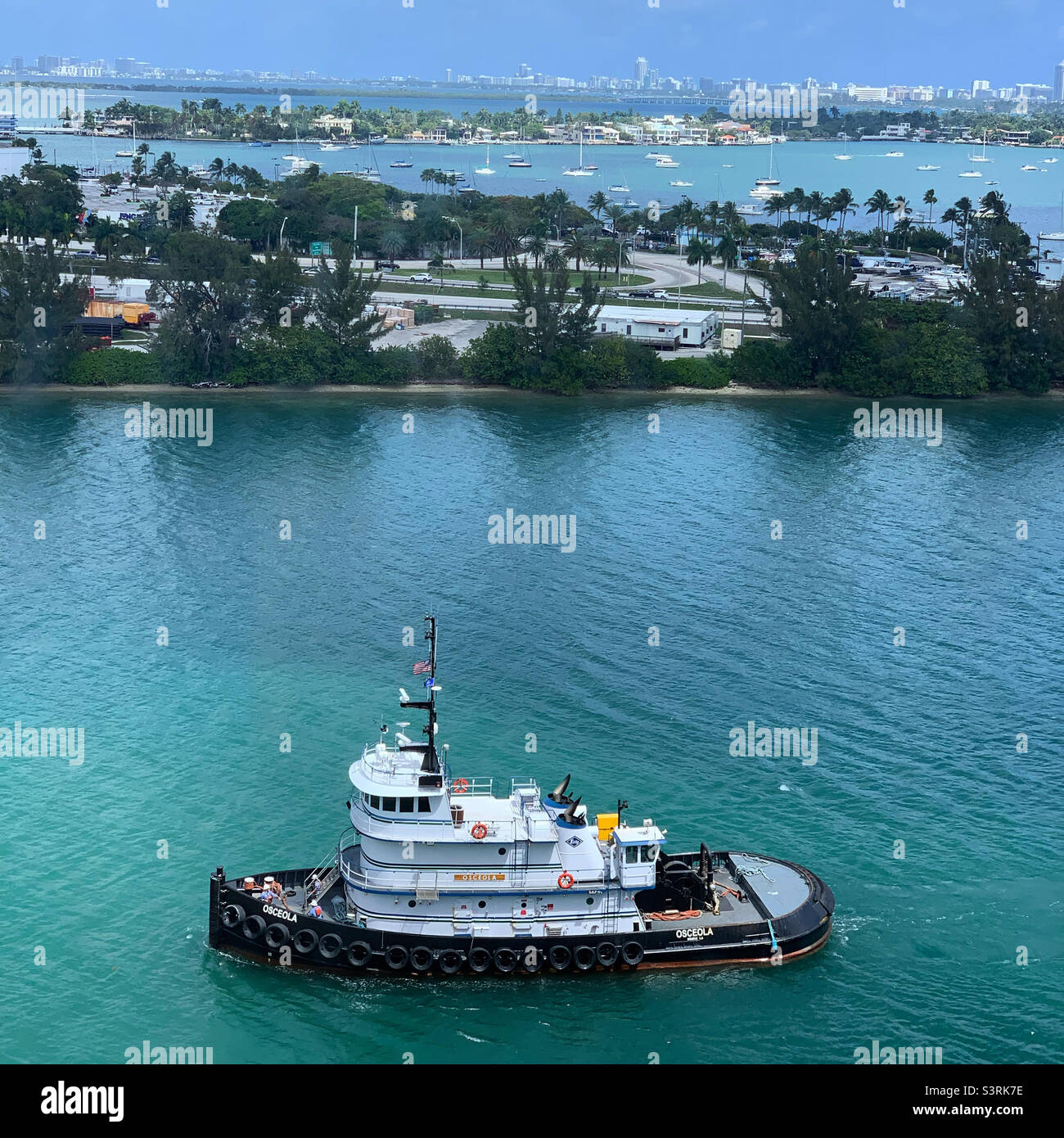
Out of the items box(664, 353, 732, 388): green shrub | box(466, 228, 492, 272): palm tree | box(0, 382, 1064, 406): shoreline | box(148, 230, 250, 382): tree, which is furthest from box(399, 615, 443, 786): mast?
box(466, 228, 492, 272): palm tree

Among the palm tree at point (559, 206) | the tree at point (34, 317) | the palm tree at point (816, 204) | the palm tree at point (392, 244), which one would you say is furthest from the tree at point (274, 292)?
the palm tree at point (816, 204)

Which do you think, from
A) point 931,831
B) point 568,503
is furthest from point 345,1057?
point 568,503

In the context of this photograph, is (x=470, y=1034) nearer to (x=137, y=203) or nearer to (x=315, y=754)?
(x=315, y=754)

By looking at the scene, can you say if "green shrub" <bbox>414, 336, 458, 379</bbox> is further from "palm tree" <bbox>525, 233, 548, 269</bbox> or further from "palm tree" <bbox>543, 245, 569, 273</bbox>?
"palm tree" <bbox>525, 233, 548, 269</bbox>

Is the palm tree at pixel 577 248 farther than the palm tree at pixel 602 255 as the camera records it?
Yes

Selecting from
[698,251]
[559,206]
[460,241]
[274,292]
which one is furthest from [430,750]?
[559,206]

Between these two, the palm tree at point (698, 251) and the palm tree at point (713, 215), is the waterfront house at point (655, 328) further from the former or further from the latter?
the palm tree at point (713, 215)
